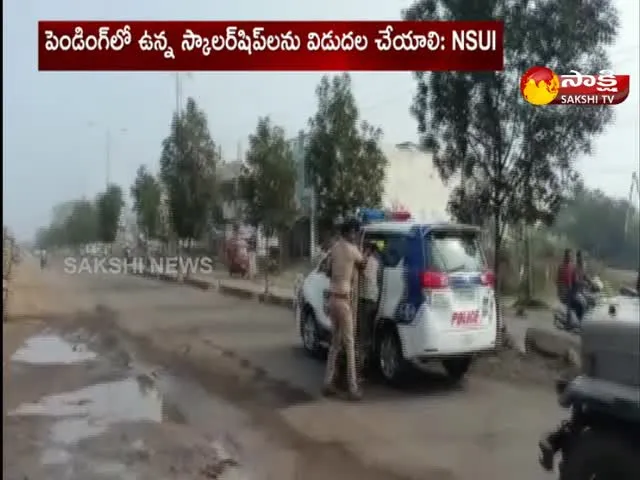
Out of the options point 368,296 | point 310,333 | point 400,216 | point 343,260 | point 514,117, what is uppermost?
point 514,117

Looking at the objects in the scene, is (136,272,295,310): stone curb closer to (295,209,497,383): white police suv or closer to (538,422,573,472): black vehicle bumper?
(295,209,497,383): white police suv

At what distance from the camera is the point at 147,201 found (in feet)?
7.82

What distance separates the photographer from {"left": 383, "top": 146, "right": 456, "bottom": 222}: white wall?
7.70ft

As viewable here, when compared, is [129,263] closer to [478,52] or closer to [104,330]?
[104,330]

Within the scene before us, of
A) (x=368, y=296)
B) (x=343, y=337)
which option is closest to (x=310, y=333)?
(x=343, y=337)

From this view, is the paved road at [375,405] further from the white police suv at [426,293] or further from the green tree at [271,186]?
the green tree at [271,186]

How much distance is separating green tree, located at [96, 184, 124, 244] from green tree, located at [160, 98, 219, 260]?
155mm

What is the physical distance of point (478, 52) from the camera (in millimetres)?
2283

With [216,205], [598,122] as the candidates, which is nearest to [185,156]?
[216,205]

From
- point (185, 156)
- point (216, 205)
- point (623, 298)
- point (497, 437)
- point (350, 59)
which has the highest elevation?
point (350, 59)

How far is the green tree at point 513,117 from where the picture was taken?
2307 mm

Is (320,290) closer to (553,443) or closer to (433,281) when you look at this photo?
(433,281)

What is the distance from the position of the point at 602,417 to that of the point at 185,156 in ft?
4.93

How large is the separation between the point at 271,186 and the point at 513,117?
78 cm
